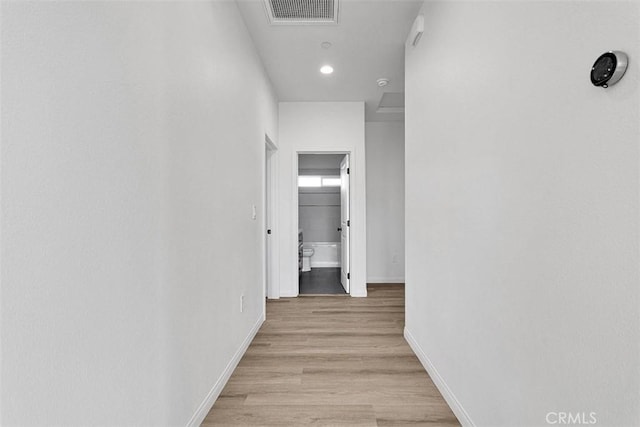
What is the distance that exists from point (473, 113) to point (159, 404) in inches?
72.4

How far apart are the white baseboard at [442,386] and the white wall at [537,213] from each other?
0.05ft

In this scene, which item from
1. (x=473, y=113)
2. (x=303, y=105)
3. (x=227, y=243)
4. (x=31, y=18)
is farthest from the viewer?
(x=303, y=105)

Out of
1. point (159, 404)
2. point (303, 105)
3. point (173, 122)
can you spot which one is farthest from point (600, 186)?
point (303, 105)

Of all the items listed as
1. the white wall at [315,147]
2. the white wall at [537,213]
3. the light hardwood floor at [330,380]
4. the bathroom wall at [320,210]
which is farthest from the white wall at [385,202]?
the white wall at [537,213]

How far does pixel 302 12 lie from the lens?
249 cm

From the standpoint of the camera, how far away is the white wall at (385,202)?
532cm

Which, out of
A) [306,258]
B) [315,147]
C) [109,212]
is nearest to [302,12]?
[315,147]

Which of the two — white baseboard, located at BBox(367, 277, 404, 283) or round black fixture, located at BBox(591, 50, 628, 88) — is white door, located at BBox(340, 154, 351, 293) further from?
round black fixture, located at BBox(591, 50, 628, 88)

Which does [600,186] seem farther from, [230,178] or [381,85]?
[381,85]

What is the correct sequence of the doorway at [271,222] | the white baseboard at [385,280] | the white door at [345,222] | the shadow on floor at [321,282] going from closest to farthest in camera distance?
1. the doorway at [271,222]
2. the white door at [345,222]
3. the shadow on floor at [321,282]
4. the white baseboard at [385,280]

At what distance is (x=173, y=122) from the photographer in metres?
1.46

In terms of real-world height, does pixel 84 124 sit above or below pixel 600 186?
above

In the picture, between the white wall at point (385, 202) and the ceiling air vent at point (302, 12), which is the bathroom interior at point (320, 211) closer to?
the white wall at point (385, 202)

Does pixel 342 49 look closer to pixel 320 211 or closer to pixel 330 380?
pixel 330 380
